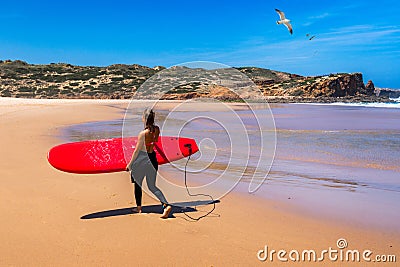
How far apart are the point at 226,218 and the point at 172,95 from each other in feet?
110

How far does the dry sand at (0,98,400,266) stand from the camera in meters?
3.30

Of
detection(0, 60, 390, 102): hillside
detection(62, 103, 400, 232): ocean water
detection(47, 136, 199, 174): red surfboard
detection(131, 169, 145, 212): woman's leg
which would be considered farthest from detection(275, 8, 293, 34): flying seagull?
detection(0, 60, 390, 102): hillside

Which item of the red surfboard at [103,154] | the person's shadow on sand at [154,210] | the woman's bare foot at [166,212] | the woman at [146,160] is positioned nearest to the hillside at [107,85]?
the red surfboard at [103,154]

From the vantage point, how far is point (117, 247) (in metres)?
3.51

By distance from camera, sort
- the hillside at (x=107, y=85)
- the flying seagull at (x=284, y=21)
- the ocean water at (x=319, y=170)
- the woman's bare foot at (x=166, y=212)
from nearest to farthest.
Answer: the woman's bare foot at (x=166, y=212) < the ocean water at (x=319, y=170) < the flying seagull at (x=284, y=21) < the hillside at (x=107, y=85)

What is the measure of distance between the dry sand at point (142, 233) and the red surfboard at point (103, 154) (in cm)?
43

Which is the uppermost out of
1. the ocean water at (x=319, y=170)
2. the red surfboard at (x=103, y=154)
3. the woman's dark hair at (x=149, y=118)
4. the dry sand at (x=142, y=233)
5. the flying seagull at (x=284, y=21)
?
the flying seagull at (x=284, y=21)

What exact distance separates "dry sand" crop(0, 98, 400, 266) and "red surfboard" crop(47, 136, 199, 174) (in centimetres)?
43

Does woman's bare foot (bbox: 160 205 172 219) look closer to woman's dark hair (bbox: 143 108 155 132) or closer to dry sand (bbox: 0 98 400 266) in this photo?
dry sand (bbox: 0 98 400 266)

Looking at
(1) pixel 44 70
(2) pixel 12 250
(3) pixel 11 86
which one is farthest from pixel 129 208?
(1) pixel 44 70

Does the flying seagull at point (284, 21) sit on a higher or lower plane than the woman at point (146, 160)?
higher

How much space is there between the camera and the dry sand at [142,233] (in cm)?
330

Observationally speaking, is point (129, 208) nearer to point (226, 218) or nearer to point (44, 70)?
point (226, 218)

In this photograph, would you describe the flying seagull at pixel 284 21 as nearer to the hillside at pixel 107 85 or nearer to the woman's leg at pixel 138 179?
the woman's leg at pixel 138 179
